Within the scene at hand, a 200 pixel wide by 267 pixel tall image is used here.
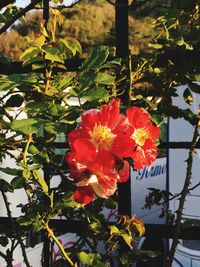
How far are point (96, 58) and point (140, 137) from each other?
0.81ft

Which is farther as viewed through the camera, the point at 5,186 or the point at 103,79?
the point at 5,186

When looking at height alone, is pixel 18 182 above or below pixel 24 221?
above

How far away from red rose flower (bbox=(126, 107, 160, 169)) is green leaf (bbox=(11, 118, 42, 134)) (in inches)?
8.7

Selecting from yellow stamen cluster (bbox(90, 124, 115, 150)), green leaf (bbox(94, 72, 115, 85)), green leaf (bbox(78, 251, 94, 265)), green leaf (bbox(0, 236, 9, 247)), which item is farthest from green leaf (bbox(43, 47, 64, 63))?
green leaf (bbox(0, 236, 9, 247))

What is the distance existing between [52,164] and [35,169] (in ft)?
0.95

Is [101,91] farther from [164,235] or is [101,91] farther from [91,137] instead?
[164,235]

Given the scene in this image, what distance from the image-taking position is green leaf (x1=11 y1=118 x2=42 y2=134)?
138cm

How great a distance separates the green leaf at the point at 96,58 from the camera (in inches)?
57.8

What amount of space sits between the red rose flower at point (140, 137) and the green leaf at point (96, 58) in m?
0.16

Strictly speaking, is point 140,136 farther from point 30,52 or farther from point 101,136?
point 30,52

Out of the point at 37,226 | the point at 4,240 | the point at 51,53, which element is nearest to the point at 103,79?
the point at 51,53

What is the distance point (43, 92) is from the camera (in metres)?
1.66

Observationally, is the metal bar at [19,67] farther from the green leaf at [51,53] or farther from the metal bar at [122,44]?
the green leaf at [51,53]

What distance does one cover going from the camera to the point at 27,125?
140 centimetres
